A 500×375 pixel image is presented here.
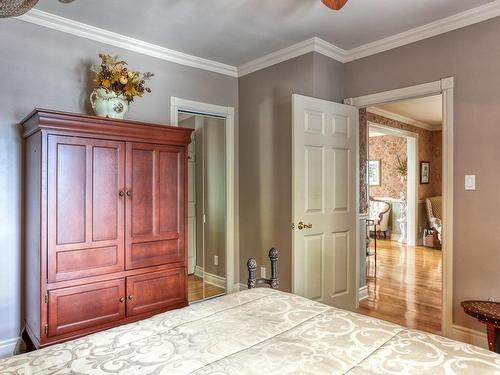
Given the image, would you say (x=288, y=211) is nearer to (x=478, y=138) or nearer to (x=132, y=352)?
(x=478, y=138)

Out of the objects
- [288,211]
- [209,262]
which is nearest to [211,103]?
[288,211]

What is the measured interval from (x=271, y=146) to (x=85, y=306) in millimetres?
2202

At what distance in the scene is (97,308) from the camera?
2.34 metres

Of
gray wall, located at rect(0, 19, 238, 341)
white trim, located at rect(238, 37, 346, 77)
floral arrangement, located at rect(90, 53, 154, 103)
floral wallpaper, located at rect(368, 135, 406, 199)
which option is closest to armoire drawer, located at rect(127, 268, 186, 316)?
gray wall, located at rect(0, 19, 238, 341)

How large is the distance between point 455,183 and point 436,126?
5366mm

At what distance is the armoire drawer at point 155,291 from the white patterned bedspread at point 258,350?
3.81 feet

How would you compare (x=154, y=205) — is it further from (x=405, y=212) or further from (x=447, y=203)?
(x=405, y=212)

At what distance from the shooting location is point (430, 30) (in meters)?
2.80

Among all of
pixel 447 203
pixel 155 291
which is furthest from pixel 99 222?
pixel 447 203

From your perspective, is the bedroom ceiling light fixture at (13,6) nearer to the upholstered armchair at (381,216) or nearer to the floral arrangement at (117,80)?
the floral arrangement at (117,80)

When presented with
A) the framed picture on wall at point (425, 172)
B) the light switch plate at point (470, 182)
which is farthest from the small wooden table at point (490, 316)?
the framed picture on wall at point (425, 172)

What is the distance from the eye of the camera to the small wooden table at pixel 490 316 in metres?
2.18

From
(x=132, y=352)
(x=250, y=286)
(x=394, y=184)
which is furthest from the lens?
(x=394, y=184)

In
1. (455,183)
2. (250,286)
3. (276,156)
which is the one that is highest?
(276,156)
